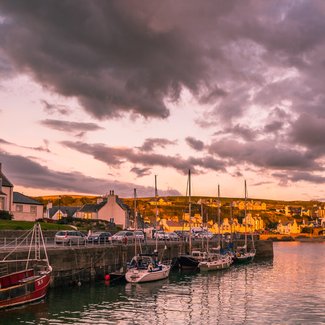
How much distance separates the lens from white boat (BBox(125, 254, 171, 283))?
49.9m

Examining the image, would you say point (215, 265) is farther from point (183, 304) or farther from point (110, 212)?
point (110, 212)

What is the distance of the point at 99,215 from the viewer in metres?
118

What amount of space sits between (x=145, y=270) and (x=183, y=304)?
11808 mm

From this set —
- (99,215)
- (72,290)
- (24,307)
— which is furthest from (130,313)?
(99,215)

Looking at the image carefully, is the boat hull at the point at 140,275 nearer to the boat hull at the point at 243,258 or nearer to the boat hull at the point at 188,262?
the boat hull at the point at 188,262

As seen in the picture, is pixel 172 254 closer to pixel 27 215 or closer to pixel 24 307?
pixel 27 215

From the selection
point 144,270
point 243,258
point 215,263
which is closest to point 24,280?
point 144,270

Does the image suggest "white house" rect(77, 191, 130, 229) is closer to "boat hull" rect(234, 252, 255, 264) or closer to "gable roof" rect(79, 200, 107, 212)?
"gable roof" rect(79, 200, 107, 212)

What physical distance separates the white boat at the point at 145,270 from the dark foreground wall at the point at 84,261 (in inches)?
101

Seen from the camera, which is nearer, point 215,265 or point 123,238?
point 123,238

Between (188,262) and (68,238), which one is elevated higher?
(68,238)

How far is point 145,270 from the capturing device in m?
51.2

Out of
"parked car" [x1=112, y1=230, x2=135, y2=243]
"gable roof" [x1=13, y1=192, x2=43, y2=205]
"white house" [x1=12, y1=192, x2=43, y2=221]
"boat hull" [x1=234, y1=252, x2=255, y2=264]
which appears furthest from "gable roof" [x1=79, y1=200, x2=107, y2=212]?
"parked car" [x1=112, y1=230, x2=135, y2=243]

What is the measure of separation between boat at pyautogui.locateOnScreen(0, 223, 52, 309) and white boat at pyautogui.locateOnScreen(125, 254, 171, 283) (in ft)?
37.8
